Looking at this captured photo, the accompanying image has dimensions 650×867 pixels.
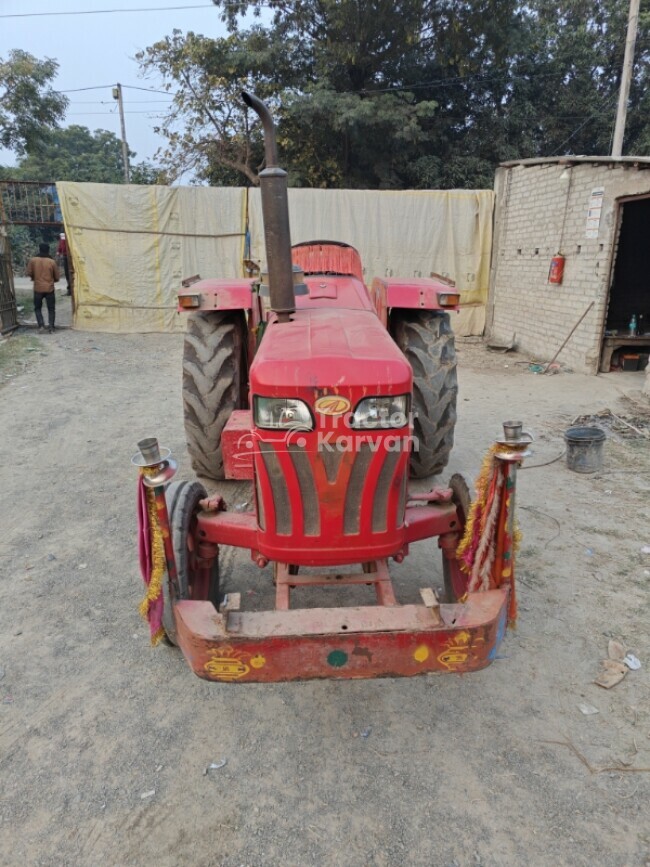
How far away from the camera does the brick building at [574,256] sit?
26.3ft

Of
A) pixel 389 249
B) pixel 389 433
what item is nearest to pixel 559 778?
pixel 389 433

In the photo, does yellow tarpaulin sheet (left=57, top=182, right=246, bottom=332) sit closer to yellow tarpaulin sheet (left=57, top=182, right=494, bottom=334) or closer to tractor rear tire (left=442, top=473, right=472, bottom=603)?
yellow tarpaulin sheet (left=57, top=182, right=494, bottom=334)

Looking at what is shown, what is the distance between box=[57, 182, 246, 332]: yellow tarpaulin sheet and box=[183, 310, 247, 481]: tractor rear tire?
7.27m

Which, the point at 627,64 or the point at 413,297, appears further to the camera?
the point at 627,64

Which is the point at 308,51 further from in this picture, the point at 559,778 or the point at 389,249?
the point at 559,778

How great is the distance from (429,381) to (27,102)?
16.1 meters

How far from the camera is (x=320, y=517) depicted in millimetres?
2275

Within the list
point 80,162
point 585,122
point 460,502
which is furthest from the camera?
point 80,162

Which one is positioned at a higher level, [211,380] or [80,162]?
[80,162]

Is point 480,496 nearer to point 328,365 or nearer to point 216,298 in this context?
point 328,365

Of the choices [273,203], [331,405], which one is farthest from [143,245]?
[331,405]

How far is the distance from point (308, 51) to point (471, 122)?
4.94 metres

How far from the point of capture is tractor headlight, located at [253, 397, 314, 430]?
216 cm

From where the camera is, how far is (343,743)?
7.63ft
